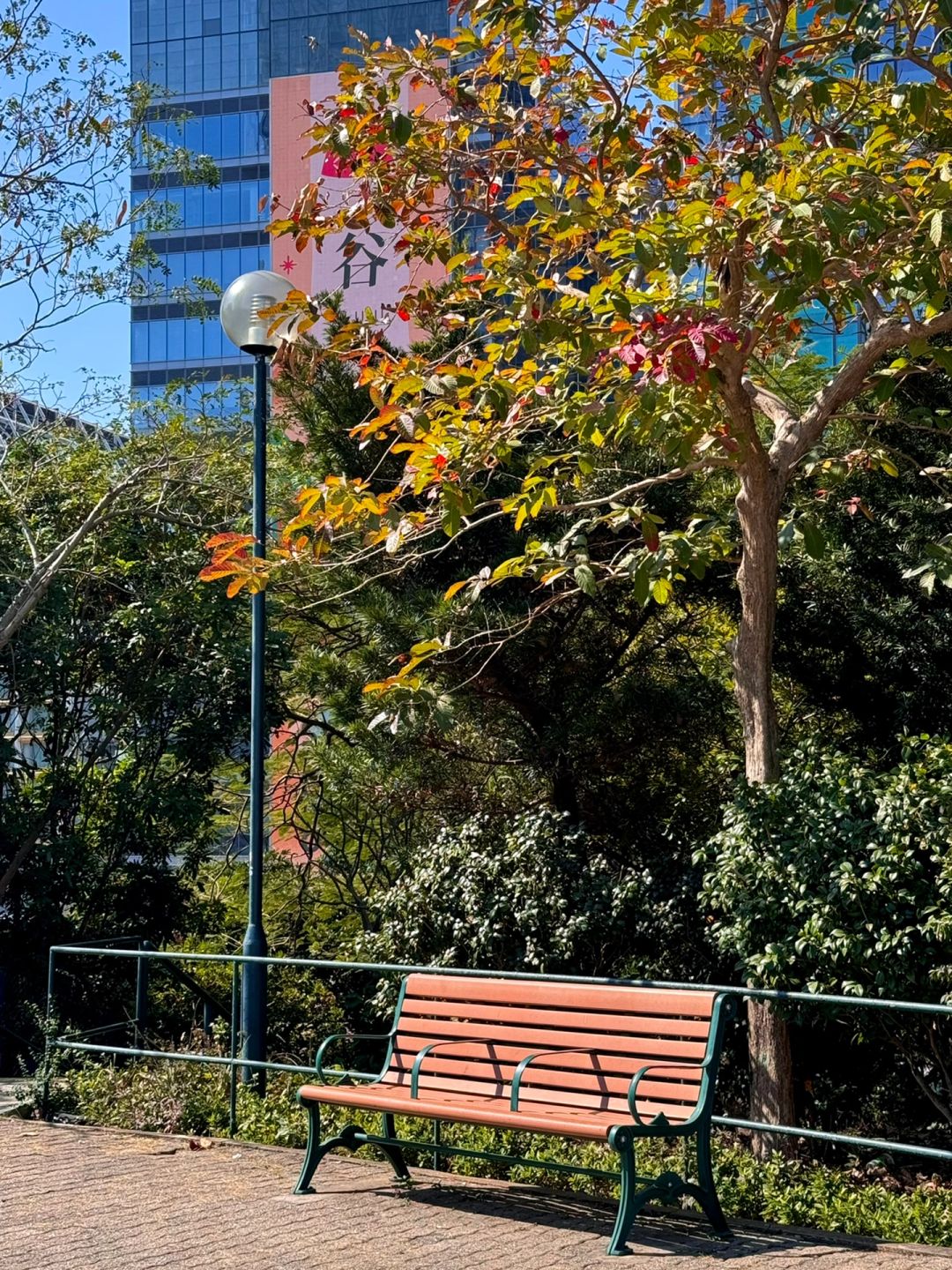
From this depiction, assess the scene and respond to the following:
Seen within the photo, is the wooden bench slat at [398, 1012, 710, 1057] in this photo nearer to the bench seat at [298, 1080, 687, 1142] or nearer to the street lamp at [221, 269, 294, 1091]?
the bench seat at [298, 1080, 687, 1142]

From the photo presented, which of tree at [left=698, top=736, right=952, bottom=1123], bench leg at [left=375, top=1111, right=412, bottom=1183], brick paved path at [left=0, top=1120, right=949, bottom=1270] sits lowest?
brick paved path at [left=0, top=1120, right=949, bottom=1270]

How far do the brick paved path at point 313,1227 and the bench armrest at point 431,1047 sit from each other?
0.50 meters

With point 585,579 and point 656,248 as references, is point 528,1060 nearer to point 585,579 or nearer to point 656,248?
point 585,579

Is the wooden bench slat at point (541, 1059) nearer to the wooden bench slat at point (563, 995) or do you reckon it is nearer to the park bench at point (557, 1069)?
the park bench at point (557, 1069)

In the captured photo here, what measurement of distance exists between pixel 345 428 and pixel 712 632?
3.28 m

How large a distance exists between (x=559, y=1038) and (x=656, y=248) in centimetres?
353

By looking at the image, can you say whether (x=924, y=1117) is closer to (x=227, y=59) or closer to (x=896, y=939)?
(x=896, y=939)

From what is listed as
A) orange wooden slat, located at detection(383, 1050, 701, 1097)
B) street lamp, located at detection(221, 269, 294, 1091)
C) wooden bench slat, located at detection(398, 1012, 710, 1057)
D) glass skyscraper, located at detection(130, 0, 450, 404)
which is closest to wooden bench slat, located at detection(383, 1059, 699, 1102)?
orange wooden slat, located at detection(383, 1050, 701, 1097)

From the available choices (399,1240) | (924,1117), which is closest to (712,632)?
(924,1117)

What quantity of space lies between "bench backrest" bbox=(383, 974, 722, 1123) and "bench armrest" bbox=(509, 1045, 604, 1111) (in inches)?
0.7

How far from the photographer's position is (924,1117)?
8930 mm

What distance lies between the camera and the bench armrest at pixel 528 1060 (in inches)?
239

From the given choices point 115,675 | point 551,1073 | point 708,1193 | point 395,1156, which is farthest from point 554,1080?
point 115,675

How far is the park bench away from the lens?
5.81m
